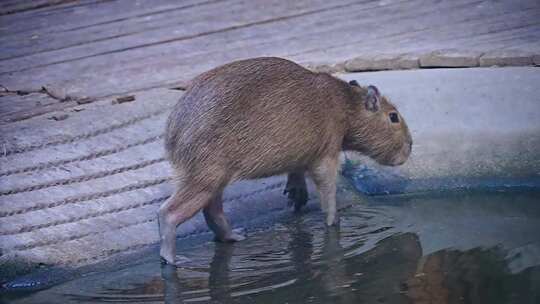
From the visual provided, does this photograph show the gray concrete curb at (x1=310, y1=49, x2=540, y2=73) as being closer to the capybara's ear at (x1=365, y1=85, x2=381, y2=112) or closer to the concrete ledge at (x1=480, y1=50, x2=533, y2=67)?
the concrete ledge at (x1=480, y1=50, x2=533, y2=67)

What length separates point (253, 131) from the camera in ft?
15.9

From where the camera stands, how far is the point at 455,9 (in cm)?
702

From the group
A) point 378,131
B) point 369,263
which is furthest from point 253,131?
point 378,131

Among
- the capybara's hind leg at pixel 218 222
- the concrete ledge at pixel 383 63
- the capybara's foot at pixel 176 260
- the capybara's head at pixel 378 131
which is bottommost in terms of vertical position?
the capybara's foot at pixel 176 260

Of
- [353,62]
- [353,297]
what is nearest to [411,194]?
[353,62]

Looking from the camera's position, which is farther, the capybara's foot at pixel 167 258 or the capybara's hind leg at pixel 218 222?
the capybara's hind leg at pixel 218 222

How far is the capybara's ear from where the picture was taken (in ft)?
17.7

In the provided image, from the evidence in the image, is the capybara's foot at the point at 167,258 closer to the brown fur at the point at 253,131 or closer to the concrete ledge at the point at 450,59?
the brown fur at the point at 253,131

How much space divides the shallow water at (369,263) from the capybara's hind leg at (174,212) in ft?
0.29

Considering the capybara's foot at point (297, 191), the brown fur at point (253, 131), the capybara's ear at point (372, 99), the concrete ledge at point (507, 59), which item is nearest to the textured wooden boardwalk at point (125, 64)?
the concrete ledge at point (507, 59)

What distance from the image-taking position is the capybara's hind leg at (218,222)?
199 inches

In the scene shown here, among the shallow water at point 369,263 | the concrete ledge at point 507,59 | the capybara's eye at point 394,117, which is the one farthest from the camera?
the concrete ledge at point 507,59

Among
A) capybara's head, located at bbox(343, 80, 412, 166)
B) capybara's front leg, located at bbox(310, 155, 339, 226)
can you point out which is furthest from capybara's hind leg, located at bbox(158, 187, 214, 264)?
capybara's head, located at bbox(343, 80, 412, 166)

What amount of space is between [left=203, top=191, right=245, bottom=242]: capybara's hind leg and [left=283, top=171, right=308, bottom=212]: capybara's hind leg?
437 mm
